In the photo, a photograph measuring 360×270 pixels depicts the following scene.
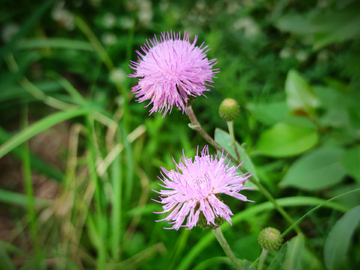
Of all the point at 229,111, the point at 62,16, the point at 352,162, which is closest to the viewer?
the point at 229,111

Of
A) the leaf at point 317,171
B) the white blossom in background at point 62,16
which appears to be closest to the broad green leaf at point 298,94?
the leaf at point 317,171

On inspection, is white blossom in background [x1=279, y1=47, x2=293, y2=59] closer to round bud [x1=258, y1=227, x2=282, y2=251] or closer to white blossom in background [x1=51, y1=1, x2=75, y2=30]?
round bud [x1=258, y1=227, x2=282, y2=251]

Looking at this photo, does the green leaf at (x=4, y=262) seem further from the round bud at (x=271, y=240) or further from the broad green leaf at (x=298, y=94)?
the broad green leaf at (x=298, y=94)

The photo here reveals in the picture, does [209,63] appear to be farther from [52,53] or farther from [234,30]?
[52,53]

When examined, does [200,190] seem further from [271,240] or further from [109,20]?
[109,20]

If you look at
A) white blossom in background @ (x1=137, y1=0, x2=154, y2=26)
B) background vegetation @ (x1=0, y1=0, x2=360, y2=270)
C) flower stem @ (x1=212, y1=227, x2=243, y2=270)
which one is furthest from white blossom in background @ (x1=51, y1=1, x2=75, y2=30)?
flower stem @ (x1=212, y1=227, x2=243, y2=270)

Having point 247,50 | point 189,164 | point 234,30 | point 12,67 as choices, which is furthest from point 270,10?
point 12,67

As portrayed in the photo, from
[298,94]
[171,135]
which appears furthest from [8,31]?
[298,94]
